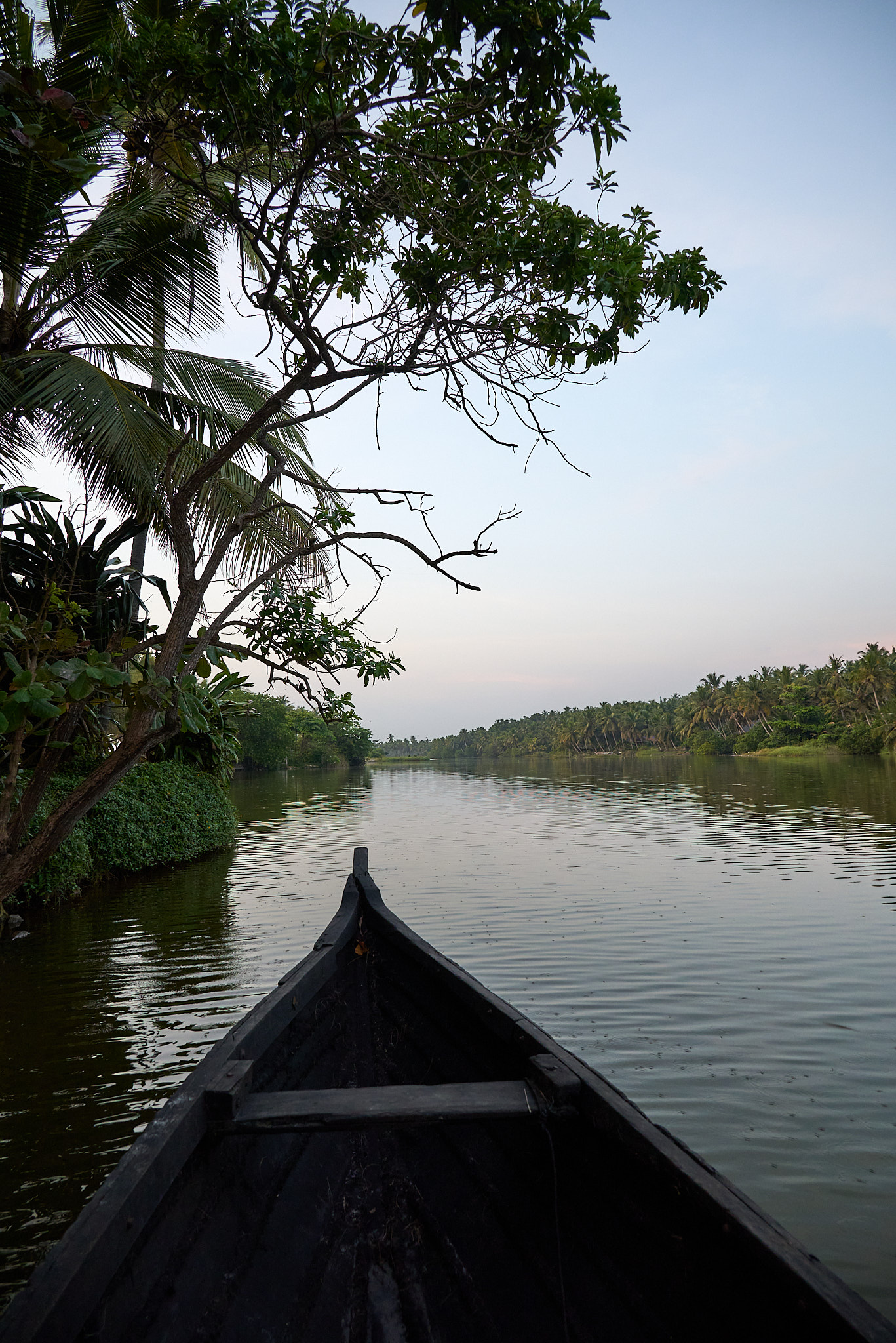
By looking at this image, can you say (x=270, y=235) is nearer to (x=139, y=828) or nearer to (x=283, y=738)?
(x=139, y=828)

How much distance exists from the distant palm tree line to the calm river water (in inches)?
2131

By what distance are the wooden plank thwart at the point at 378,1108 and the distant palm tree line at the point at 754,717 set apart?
64.2m

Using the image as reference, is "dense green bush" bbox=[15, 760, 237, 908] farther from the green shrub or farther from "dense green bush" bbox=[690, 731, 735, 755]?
"dense green bush" bbox=[690, 731, 735, 755]

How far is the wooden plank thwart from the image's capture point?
235 cm

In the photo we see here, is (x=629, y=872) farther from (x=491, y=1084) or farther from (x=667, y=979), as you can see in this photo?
(x=491, y=1084)

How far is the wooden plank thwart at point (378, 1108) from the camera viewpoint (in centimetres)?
235

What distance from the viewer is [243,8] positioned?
11.7 ft

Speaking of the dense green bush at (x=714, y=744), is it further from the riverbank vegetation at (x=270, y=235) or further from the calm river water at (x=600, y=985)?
the riverbank vegetation at (x=270, y=235)

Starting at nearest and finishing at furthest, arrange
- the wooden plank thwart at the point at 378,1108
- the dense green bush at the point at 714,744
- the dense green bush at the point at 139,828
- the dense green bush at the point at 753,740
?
the wooden plank thwart at the point at 378,1108 → the dense green bush at the point at 139,828 → the dense green bush at the point at 753,740 → the dense green bush at the point at 714,744

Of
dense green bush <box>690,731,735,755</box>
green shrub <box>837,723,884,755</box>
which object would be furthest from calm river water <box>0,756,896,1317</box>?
dense green bush <box>690,731,735,755</box>

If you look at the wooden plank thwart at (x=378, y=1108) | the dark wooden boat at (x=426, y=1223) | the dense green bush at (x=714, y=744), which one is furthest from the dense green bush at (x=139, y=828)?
the dense green bush at (x=714, y=744)

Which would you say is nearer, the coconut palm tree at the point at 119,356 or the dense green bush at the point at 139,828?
the coconut palm tree at the point at 119,356

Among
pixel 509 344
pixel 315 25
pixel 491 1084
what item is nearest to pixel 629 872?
pixel 509 344

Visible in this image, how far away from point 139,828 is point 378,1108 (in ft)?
36.3
